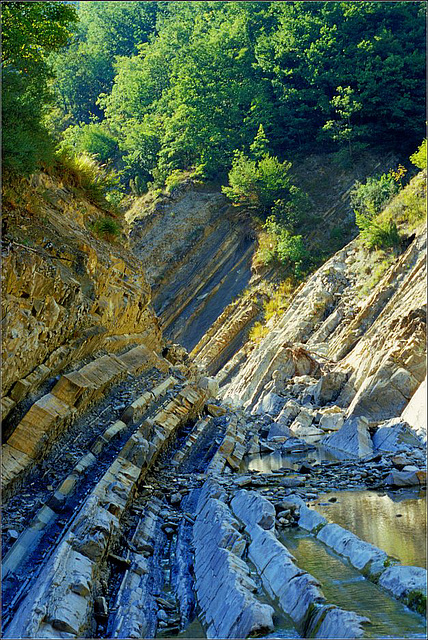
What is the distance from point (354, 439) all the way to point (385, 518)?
6670 mm

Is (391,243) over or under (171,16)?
under

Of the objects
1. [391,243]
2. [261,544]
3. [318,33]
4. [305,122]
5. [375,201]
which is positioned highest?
[318,33]

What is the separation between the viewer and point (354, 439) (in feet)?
52.9

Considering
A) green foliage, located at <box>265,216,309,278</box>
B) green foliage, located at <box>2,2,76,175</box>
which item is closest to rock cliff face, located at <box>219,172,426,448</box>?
green foliage, located at <box>265,216,309,278</box>

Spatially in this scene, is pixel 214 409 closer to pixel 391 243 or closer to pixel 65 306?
pixel 65 306

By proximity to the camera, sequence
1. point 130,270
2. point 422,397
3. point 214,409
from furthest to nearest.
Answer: point 214,409 < point 130,270 < point 422,397

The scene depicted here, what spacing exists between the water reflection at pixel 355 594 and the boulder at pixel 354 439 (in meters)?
7.09

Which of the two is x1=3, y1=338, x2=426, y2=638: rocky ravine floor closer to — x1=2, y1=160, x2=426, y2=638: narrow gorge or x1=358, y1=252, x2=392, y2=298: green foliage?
x1=2, y1=160, x2=426, y2=638: narrow gorge

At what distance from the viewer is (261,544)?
26.9 ft

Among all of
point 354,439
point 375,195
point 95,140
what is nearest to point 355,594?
point 354,439

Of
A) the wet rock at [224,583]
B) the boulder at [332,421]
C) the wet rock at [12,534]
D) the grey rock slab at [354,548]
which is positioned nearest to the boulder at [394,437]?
Answer: the boulder at [332,421]

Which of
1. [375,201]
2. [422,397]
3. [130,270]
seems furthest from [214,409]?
[375,201]

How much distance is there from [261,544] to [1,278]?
4.89 m

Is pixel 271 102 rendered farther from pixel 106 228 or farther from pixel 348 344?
pixel 106 228
